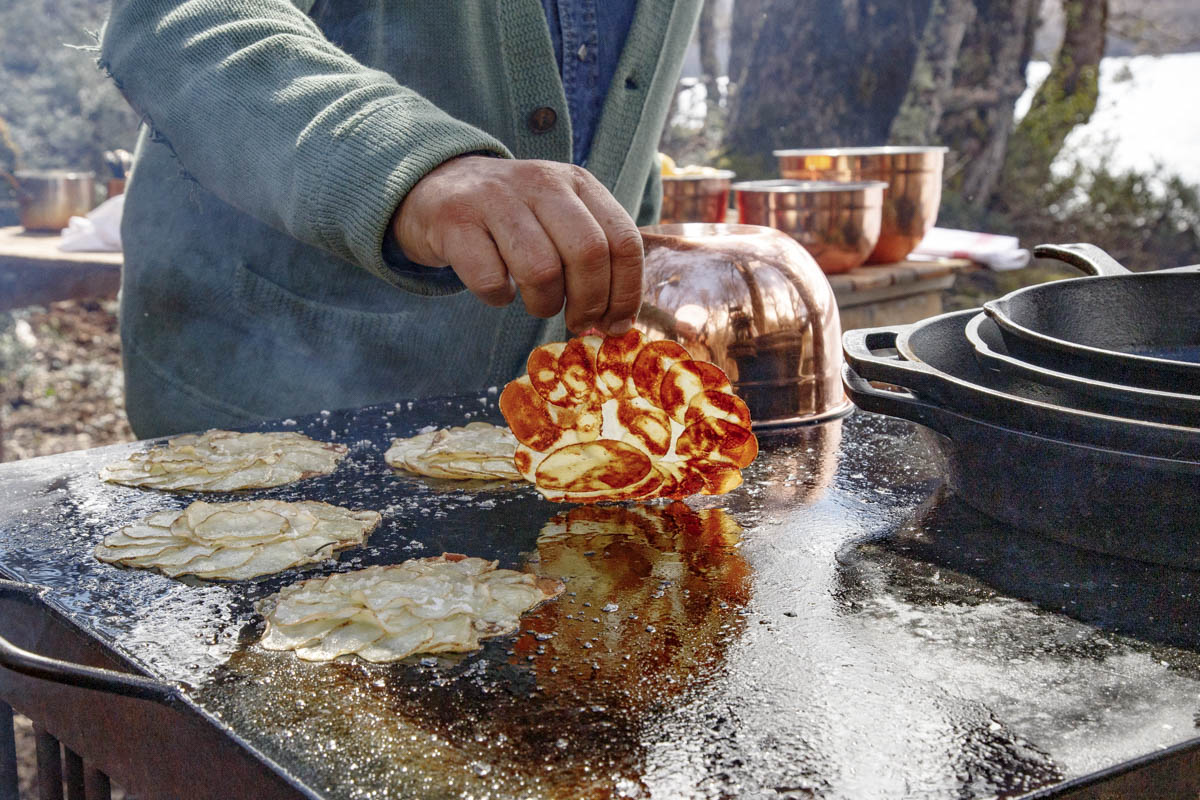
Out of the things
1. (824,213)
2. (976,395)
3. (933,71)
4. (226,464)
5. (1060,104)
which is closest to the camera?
(976,395)

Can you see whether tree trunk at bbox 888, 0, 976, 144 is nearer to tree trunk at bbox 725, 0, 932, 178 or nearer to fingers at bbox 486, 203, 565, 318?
tree trunk at bbox 725, 0, 932, 178

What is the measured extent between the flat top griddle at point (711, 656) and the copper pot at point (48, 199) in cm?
303

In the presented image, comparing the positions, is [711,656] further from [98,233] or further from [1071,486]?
[98,233]

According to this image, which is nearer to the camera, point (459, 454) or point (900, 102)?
point (459, 454)

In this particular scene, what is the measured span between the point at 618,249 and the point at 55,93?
6.43m

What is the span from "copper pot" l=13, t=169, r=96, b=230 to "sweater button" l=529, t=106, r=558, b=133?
2.78 m

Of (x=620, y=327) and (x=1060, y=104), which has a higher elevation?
(x=1060, y=104)

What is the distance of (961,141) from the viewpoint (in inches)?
243

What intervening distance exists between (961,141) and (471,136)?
5.59 m

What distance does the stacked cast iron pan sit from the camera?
0.94 metres

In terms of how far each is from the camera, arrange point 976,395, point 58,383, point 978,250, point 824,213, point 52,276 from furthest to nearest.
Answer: point 58,383 → point 978,250 → point 52,276 → point 824,213 → point 976,395

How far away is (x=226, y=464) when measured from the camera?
136 centimetres

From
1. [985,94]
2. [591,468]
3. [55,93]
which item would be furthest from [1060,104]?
[591,468]

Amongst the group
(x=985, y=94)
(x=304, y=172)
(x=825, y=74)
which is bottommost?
(x=304, y=172)
